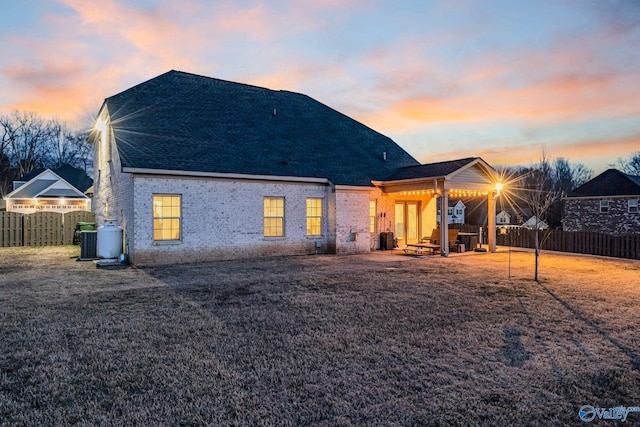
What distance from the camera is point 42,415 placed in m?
3.26

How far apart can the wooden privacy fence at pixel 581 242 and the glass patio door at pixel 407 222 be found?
17.4 feet

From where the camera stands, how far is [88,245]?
46.3 feet

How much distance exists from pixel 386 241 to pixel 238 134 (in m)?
8.36

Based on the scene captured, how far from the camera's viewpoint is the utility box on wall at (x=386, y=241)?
58.7 feet

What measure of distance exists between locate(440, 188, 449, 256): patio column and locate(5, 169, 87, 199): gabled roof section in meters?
34.1

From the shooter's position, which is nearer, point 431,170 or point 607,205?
point 431,170

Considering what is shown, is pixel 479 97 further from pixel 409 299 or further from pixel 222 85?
pixel 409 299

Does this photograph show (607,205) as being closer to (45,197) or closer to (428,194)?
(428,194)

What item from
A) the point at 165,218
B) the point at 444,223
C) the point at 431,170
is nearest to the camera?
the point at 165,218

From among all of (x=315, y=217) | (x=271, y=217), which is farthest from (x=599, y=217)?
(x=271, y=217)

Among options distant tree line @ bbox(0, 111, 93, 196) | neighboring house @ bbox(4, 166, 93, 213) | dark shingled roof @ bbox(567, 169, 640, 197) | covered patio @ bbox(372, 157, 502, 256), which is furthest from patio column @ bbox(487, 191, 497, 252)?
distant tree line @ bbox(0, 111, 93, 196)

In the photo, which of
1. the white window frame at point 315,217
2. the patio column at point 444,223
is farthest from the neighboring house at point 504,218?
the white window frame at point 315,217

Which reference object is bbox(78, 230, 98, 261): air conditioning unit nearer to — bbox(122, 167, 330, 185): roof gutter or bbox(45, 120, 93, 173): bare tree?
bbox(122, 167, 330, 185): roof gutter

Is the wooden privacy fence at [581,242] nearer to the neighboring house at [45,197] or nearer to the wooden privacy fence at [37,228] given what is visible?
the wooden privacy fence at [37,228]
